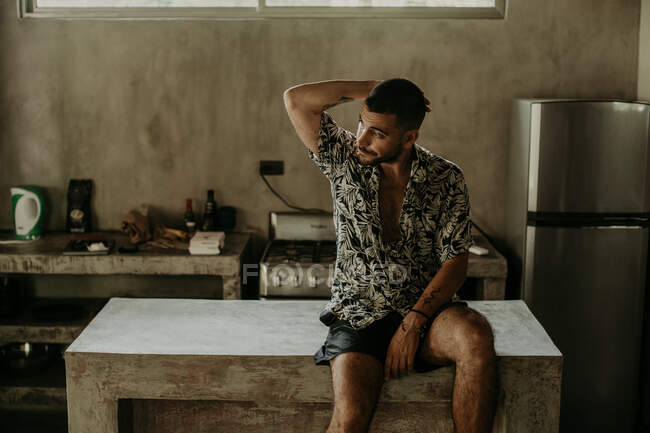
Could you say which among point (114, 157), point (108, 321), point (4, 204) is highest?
point (114, 157)

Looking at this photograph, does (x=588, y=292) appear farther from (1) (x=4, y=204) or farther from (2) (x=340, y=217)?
(1) (x=4, y=204)

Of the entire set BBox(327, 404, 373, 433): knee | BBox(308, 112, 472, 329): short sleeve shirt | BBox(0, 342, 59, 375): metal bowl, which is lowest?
BBox(0, 342, 59, 375): metal bowl

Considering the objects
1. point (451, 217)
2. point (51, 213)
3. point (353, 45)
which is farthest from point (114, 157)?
point (451, 217)

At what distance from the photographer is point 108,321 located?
93.8 inches

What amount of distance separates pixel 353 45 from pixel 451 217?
194cm

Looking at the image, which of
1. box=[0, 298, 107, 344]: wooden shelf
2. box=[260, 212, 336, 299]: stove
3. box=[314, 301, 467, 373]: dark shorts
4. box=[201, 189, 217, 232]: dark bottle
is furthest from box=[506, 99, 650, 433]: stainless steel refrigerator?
box=[0, 298, 107, 344]: wooden shelf

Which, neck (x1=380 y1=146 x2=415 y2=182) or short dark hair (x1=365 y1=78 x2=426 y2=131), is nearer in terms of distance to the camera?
short dark hair (x1=365 y1=78 x2=426 y2=131)

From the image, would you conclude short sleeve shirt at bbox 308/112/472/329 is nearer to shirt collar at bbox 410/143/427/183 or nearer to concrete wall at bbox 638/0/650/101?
shirt collar at bbox 410/143/427/183

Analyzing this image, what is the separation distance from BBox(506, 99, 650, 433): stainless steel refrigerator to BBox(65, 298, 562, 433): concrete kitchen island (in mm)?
1152

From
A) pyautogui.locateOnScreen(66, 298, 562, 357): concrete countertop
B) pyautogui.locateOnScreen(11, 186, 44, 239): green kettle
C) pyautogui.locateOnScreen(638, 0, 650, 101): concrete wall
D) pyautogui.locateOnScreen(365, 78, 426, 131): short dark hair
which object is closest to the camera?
pyautogui.locateOnScreen(365, 78, 426, 131): short dark hair

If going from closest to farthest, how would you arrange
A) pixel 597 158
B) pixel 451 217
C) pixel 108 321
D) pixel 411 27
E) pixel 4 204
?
pixel 451 217 → pixel 108 321 → pixel 597 158 → pixel 411 27 → pixel 4 204

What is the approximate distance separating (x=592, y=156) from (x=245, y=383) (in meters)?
2.08

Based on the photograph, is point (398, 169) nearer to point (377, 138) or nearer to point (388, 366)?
point (377, 138)

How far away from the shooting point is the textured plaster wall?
3.81 meters
